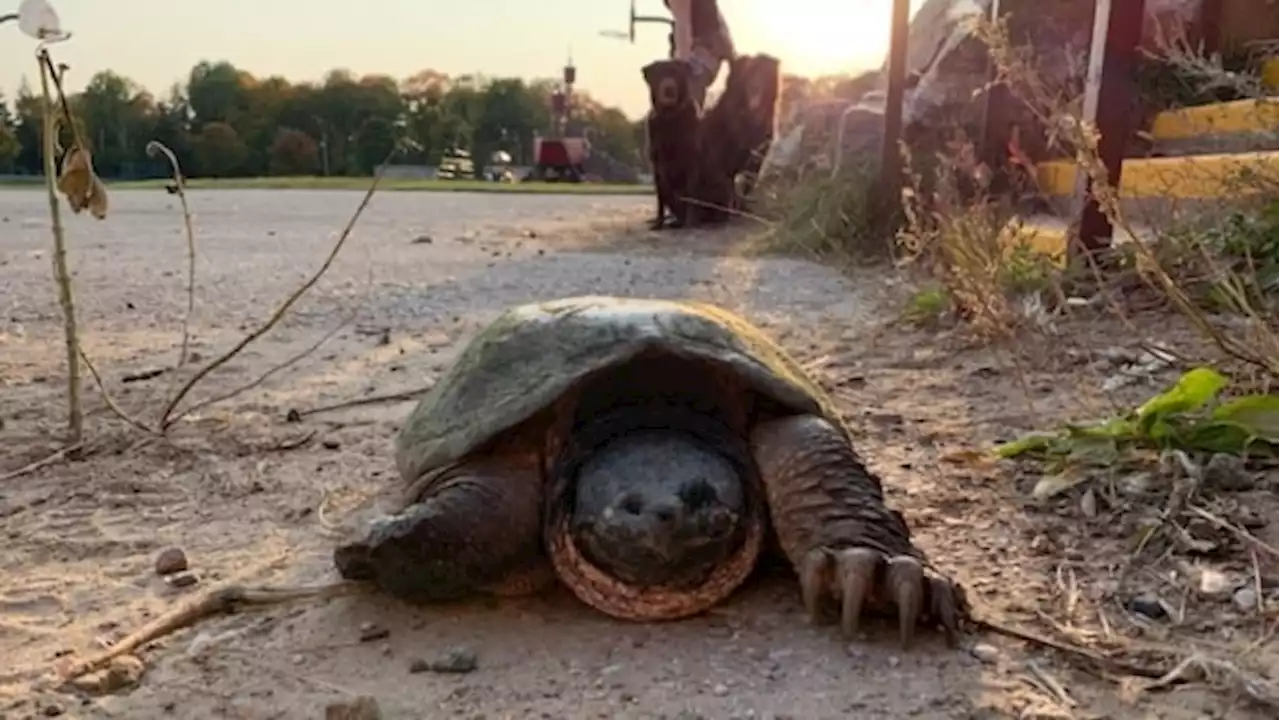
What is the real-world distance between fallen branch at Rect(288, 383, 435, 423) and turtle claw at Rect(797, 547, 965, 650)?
160 cm

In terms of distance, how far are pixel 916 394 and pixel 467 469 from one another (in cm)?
150

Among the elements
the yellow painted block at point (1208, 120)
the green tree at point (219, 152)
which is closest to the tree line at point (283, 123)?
the green tree at point (219, 152)

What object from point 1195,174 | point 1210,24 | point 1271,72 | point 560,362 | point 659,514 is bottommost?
point 659,514

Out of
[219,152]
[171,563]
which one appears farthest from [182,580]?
[219,152]

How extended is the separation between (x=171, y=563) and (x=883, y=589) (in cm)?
101

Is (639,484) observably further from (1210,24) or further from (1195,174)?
(1210,24)

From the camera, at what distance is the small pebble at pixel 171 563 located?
183 cm

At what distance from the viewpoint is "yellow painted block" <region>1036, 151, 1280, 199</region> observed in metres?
3.20

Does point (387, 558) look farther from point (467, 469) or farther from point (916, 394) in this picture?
point (916, 394)

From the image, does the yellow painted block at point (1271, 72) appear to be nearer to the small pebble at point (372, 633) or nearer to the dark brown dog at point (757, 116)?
the small pebble at point (372, 633)

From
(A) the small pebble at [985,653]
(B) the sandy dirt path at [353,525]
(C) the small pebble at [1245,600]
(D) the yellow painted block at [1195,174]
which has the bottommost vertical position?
(B) the sandy dirt path at [353,525]

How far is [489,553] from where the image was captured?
1630mm

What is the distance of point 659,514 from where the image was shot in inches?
58.7

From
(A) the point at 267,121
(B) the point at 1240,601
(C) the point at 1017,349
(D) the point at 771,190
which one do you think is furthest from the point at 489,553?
(A) the point at 267,121
